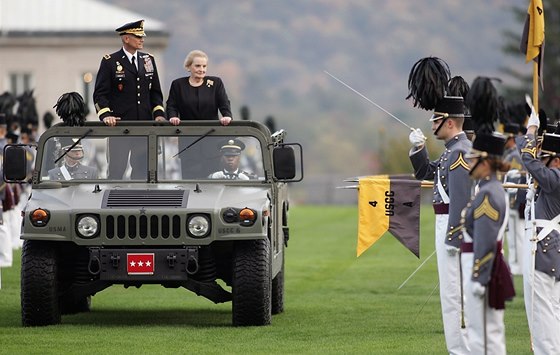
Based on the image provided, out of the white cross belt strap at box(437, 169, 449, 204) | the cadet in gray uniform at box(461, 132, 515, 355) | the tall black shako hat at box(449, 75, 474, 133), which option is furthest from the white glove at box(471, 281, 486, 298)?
the tall black shako hat at box(449, 75, 474, 133)

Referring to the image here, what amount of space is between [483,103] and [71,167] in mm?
6410

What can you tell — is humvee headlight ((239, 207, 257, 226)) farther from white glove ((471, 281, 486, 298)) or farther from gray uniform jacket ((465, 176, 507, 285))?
white glove ((471, 281, 486, 298))

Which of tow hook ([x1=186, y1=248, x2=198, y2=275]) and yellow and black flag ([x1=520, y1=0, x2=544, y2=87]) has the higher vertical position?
yellow and black flag ([x1=520, y1=0, x2=544, y2=87])

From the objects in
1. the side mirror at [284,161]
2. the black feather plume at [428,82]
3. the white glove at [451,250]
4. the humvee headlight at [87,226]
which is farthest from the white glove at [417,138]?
the humvee headlight at [87,226]

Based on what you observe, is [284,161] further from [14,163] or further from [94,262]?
[14,163]

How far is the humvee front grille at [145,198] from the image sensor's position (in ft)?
54.3

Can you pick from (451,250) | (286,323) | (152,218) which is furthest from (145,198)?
(451,250)

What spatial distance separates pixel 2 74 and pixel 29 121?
53.1 m

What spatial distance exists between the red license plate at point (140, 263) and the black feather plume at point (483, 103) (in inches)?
201

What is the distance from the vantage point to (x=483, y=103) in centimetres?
1207

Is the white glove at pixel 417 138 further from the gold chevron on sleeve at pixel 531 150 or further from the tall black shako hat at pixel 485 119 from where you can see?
the tall black shako hat at pixel 485 119

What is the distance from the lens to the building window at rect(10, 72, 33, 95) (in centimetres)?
8481

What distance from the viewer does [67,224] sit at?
16.4m

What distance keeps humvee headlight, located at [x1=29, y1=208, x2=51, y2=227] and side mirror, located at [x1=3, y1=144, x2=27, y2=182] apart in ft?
1.87
